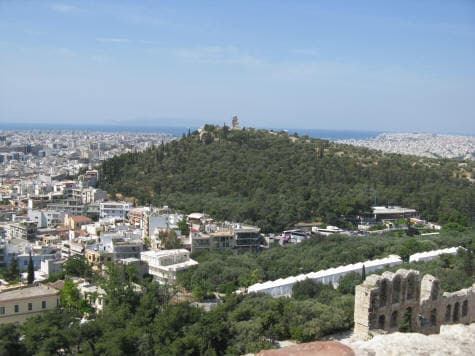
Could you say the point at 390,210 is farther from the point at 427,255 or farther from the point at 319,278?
the point at 319,278

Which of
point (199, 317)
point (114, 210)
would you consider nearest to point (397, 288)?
point (199, 317)

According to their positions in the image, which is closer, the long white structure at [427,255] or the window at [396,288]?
the window at [396,288]

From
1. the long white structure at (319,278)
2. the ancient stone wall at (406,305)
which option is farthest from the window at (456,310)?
the long white structure at (319,278)

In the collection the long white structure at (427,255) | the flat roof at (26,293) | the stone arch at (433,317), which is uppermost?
the stone arch at (433,317)

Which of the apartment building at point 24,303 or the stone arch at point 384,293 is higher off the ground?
the stone arch at point 384,293

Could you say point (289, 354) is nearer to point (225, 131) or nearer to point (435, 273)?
point (435, 273)

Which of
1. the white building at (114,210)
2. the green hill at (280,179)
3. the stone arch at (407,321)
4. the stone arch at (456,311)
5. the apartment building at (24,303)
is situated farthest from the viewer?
the white building at (114,210)

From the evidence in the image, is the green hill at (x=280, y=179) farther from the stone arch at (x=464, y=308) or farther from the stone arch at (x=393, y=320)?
the stone arch at (x=393, y=320)
